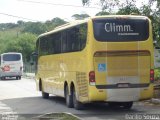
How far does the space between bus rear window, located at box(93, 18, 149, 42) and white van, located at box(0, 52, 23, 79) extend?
114ft

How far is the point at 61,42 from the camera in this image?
21.0 meters

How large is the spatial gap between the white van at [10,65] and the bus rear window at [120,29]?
114 ft

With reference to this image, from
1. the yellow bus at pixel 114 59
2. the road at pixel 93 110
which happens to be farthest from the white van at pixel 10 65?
the yellow bus at pixel 114 59

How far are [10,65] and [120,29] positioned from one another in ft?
116

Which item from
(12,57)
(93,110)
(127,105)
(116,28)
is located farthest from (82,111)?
(12,57)

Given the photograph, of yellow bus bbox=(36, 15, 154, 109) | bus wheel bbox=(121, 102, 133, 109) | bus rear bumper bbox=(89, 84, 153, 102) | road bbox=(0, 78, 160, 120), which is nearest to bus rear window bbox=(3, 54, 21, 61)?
road bbox=(0, 78, 160, 120)

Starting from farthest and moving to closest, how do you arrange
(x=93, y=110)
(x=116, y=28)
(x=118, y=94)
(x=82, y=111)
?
(x=93, y=110), (x=82, y=111), (x=116, y=28), (x=118, y=94)

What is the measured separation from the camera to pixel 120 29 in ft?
56.7

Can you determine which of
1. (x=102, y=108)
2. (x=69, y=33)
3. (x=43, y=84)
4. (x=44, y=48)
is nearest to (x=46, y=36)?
(x=44, y=48)

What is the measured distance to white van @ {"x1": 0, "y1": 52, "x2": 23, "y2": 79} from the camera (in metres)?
51.2

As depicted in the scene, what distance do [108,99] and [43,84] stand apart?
29.5 ft

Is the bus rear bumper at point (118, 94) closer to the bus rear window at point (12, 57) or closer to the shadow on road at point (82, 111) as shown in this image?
the shadow on road at point (82, 111)

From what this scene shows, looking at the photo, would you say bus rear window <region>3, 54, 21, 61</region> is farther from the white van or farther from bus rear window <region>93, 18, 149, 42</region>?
bus rear window <region>93, 18, 149, 42</region>

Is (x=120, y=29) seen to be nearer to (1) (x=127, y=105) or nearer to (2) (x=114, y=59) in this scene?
(2) (x=114, y=59)
